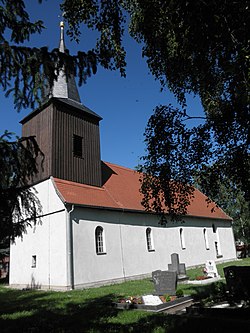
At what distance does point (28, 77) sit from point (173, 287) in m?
8.83

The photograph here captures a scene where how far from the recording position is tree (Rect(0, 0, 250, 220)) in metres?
4.82

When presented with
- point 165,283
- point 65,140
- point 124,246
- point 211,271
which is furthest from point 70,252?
point 211,271

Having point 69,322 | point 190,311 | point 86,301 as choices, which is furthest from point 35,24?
point 86,301

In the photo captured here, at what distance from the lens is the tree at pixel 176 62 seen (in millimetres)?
4824

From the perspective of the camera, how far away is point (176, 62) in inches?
255

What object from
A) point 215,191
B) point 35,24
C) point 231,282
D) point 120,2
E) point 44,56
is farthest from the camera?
point 231,282

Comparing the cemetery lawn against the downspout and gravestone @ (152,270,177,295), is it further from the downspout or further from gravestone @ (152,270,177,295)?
the downspout

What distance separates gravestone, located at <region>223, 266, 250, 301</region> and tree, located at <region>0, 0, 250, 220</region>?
3.53 metres

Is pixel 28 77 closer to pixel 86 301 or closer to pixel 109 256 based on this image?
pixel 86 301

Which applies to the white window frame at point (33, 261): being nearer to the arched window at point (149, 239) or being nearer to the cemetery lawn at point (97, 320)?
the cemetery lawn at point (97, 320)

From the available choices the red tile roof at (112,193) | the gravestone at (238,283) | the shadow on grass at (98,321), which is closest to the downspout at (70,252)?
the red tile roof at (112,193)

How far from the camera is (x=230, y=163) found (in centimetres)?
695

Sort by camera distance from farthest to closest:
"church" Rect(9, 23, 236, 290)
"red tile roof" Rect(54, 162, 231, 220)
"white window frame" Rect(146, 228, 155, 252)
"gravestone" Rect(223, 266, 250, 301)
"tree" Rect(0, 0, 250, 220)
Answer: "white window frame" Rect(146, 228, 155, 252) → "red tile roof" Rect(54, 162, 231, 220) → "church" Rect(9, 23, 236, 290) → "gravestone" Rect(223, 266, 250, 301) → "tree" Rect(0, 0, 250, 220)

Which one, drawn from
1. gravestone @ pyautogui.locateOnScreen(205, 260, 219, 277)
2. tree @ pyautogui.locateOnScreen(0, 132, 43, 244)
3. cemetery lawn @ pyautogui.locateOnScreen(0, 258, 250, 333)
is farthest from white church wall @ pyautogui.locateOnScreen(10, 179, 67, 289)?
tree @ pyautogui.locateOnScreen(0, 132, 43, 244)
